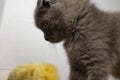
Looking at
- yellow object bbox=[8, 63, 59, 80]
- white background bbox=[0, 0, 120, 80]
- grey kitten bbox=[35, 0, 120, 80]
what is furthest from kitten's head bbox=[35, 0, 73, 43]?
white background bbox=[0, 0, 120, 80]

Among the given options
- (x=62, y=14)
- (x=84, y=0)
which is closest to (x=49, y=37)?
(x=62, y=14)

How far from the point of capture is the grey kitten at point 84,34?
1.27m

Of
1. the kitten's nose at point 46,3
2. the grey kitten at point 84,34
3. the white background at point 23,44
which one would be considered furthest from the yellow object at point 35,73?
the white background at point 23,44

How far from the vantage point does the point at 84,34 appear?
133 centimetres

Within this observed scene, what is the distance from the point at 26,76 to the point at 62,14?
0.31 metres

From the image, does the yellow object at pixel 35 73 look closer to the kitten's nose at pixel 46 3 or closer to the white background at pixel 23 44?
the kitten's nose at pixel 46 3

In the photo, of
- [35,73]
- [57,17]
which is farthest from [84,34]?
[35,73]

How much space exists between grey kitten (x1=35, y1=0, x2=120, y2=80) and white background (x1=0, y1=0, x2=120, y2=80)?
0.41 metres

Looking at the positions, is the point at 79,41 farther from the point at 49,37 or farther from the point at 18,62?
the point at 18,62

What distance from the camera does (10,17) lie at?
1874 mm

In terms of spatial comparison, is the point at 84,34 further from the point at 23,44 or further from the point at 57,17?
the point at 23,44

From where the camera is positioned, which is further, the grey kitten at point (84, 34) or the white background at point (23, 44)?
the white background at point (23, 44)

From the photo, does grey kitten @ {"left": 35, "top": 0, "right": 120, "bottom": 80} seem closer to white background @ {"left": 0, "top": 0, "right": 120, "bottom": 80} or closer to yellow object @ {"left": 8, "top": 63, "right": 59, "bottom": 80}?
yellow object @ {"left": 8, "top": 63, "right": 59, "bottom": 80}

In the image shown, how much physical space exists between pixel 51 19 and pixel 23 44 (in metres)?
0.51
